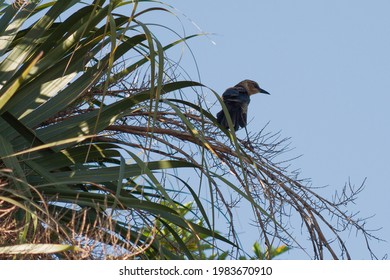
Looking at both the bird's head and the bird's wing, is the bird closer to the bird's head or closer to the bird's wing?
the bird's wing

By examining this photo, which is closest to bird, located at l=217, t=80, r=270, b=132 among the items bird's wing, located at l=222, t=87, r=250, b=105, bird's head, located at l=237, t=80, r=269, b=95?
bird's wing, located at l=222, t=87, r=250, b=105

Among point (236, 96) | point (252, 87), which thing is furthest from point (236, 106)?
point (252, 87)

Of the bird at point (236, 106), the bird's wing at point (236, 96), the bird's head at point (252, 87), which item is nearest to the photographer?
the bird at point (236, 106)

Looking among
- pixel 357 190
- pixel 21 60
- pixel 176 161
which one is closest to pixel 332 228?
pixel 357 190

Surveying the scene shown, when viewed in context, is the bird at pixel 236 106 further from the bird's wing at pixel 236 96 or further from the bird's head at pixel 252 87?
the bird's head at pixel 252 87

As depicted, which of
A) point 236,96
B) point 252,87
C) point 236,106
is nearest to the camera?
point 236,106

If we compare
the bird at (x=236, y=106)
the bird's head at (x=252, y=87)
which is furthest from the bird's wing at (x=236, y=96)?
the bird's head at (x=252, y=87)

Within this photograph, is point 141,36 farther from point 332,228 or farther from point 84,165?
point 332,228

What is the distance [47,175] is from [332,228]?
1.45 m

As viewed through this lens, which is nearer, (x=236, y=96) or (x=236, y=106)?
(x=236, y=106)

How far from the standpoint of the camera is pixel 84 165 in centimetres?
529

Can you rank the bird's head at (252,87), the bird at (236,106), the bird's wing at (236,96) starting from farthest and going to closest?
the bird's head at (252,87)
the bird's wing at (236,96)
the bird at (236,106)

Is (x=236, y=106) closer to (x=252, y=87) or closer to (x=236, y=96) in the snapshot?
(x=236, y=96)

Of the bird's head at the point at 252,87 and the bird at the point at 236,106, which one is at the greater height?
the bird's head at the point at 252,87
